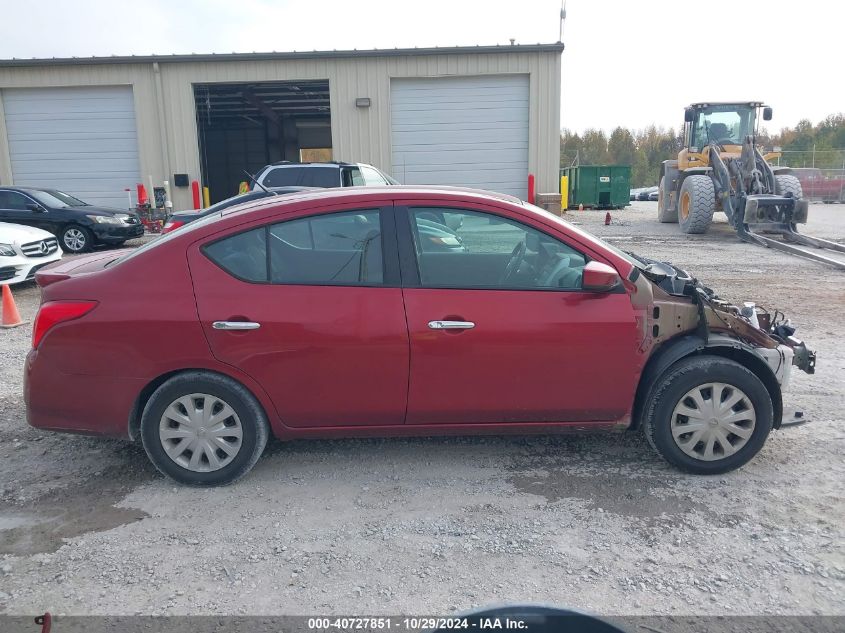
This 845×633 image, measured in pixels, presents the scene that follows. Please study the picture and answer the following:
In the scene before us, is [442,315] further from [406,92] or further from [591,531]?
[406,92]

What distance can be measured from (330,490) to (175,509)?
0.84m

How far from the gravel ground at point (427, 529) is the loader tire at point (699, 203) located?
13.0m

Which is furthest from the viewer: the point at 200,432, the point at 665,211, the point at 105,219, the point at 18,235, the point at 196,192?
the point at 665,211

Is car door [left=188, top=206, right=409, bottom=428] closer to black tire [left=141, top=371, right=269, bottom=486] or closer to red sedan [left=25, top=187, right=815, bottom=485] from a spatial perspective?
red sedan [left=25, top=187, right=815, bottom=485]

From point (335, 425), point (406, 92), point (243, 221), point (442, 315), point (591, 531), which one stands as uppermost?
point (406, 92)

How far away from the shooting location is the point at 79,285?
385cm

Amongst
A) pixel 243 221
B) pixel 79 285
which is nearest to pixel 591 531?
pixel 243 221

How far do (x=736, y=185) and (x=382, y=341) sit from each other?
15135 millimetres

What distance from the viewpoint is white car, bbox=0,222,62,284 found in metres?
9.76

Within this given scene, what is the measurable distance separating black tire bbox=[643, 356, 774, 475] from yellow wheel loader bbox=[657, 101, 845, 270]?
925 centimetres

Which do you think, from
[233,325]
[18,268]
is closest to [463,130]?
[18,268]

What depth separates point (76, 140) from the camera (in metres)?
20.7

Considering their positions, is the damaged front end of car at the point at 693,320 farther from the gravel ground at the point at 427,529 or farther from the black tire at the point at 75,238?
the black tire at the point at 75,238

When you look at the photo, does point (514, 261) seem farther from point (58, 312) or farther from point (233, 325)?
point (58, 312)
